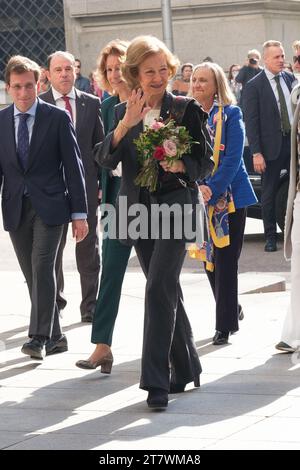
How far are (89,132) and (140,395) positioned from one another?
3.19m

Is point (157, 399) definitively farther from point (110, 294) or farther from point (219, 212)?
point (219, 212)

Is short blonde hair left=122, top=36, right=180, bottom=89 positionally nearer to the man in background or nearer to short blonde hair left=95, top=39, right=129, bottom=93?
short blonde hair left=95, top=39, right=129, bottom=93

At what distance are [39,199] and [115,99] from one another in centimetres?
90

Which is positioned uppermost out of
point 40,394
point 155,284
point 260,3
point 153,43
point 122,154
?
point 260,3

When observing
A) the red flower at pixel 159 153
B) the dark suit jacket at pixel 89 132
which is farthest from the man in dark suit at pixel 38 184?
the red flower at pixel 159 153

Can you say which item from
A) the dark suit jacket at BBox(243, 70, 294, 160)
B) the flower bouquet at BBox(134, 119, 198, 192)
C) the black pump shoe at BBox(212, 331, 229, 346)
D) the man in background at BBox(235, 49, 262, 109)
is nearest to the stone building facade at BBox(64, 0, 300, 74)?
the man in background at BBox(235, 49, 262, 109)

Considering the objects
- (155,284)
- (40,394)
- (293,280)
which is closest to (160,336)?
(155,284)

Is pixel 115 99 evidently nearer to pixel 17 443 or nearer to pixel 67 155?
pixel 67 155

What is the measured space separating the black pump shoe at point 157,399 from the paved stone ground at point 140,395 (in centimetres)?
5

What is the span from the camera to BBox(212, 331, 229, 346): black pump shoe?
905 cm

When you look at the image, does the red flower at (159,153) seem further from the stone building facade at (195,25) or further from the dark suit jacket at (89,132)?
the stone building facade at (195,25)

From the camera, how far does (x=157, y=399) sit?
23.5 ft

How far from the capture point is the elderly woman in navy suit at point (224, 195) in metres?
9.09

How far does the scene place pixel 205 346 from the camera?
8992mm
